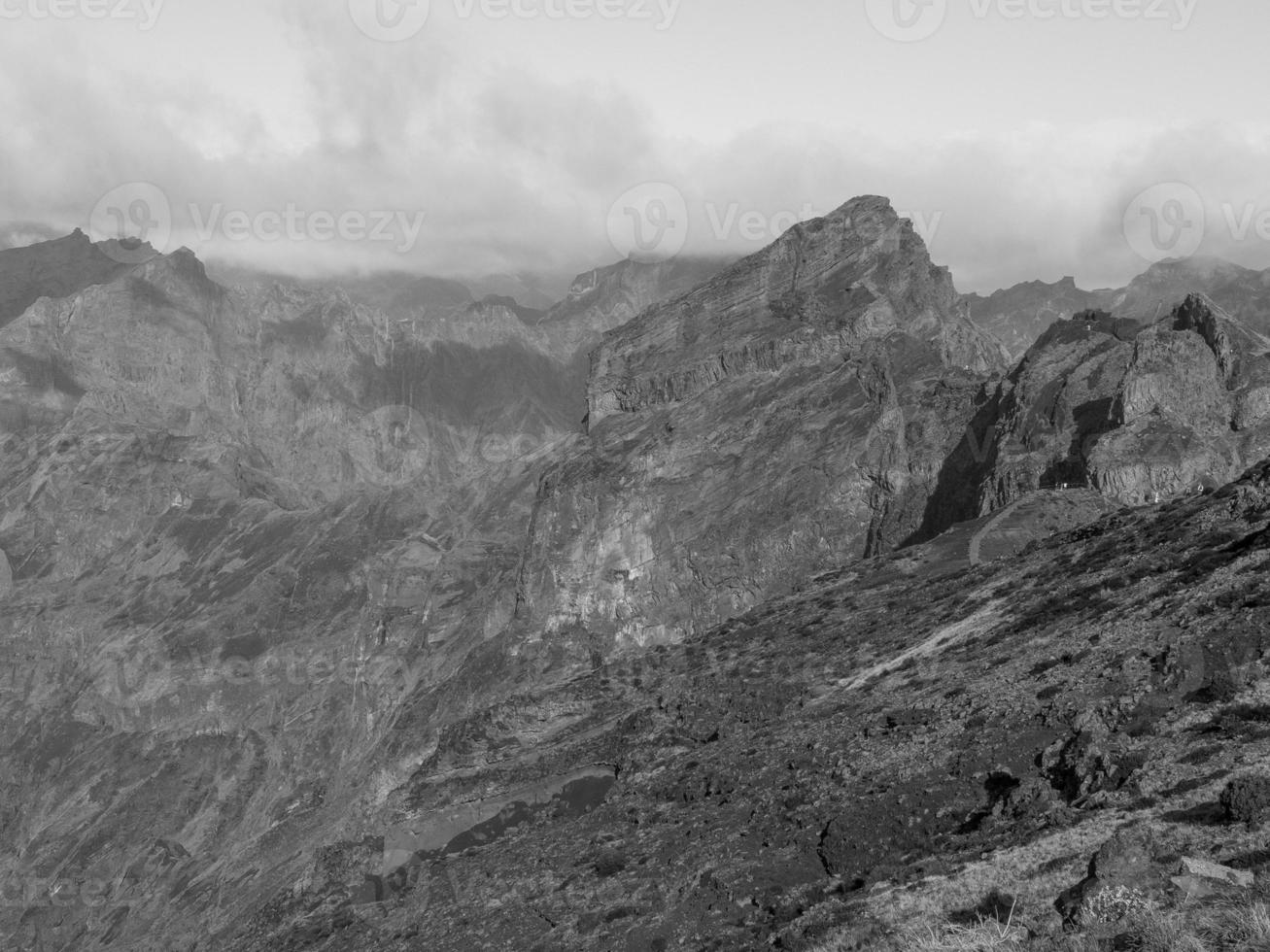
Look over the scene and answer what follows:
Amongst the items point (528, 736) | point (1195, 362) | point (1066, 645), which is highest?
point (1195, 362)

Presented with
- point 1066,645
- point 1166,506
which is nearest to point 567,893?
point 1066,645

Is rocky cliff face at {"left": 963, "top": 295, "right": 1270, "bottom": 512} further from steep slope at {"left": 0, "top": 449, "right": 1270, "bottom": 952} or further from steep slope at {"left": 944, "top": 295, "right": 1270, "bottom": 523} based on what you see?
steep slope at {"left": 0, "top": 449, "right": 1270, "bottom": 952}

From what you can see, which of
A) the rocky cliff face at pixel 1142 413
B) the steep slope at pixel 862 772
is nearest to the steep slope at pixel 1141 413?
the rocky cliff face at pixel 1142 413

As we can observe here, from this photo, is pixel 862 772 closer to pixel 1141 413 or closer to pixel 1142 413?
pixel 1142 413

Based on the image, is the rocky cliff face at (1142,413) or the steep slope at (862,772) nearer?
the steep slope at (862,772)

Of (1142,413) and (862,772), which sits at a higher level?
(1142,413)

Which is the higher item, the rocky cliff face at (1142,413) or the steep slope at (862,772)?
the rocky cliff face at (1142,413)

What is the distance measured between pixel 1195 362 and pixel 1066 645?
97496mm

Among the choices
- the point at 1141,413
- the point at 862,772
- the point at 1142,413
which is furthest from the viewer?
the point at 1141,413

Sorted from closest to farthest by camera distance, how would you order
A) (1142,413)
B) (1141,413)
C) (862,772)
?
(862,772)
(1142,413)
(1141,413)

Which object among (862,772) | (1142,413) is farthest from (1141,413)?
(862,772)

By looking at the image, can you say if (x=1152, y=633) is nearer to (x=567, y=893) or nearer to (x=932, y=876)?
(x=932, y=876)

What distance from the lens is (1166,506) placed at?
3450 inches

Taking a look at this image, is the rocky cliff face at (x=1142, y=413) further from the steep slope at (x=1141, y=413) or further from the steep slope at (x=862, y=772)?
the steep slope at (x=862, y=772)
